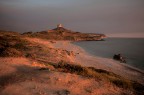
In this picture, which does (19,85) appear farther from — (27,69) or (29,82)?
(27,69)

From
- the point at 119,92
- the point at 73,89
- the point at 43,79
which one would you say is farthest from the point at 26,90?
the point at 119,92

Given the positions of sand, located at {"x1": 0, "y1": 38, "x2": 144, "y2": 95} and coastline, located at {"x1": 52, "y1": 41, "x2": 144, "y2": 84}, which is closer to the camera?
sand, located at {"x1": 0, "y1": 38, "x2": 144, "y2": 95}

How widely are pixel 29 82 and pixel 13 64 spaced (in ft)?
18.1

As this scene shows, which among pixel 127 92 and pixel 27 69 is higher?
pixel 27 69

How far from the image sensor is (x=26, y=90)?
10227 mm

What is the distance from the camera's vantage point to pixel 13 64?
16078mm

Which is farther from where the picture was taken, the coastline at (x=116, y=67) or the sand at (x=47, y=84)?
the coastline at (x=116, y=67)

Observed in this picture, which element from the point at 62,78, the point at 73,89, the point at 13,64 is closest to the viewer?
the point at 73,89

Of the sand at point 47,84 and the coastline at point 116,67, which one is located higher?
the sand at point 47,84

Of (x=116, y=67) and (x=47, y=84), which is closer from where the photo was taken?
(x=47, y=84)

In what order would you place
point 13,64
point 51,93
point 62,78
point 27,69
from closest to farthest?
1. point 51,93
2. point 62,78
3. point 27,69
4. point 13,64

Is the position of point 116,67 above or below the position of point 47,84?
below

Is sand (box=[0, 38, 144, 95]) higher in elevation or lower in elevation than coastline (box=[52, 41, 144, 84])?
higher

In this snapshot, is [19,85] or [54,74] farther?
[54,74]
